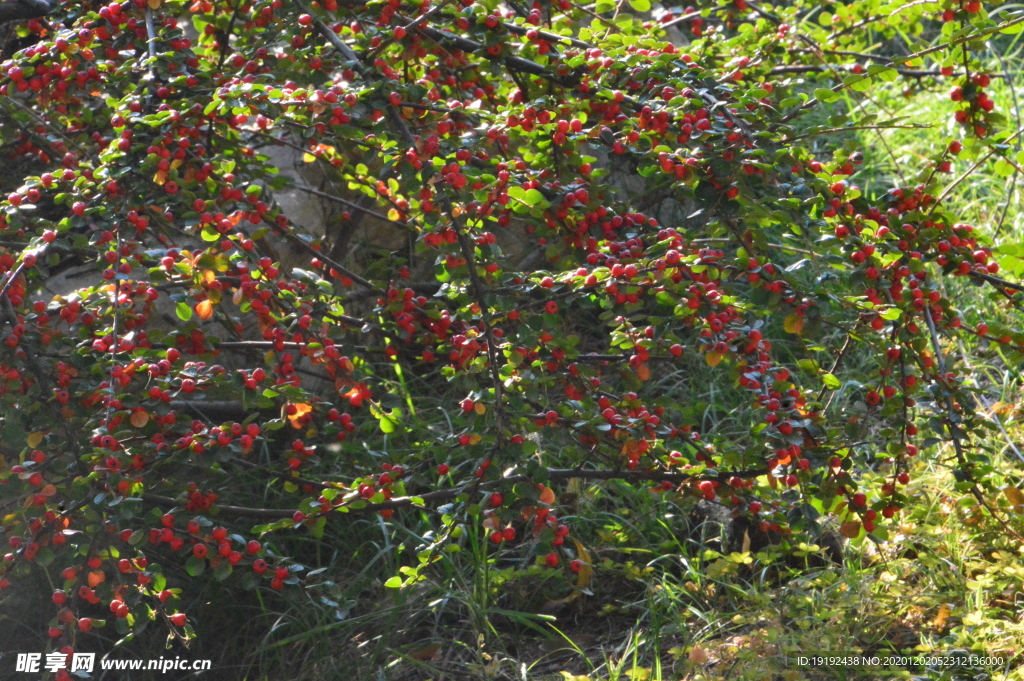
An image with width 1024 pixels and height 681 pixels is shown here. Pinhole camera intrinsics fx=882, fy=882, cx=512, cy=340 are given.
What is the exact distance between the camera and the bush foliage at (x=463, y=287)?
1.79 m

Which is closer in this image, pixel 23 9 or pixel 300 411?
pixel 300 411

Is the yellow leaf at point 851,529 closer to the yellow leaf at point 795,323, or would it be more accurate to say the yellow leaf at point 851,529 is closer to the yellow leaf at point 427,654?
the yellow leaf at point 795,323

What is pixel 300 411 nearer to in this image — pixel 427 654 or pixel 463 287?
pixel 463 287

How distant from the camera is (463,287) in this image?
76.0 inches

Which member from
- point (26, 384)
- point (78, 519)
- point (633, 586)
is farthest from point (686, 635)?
point (26, 384)

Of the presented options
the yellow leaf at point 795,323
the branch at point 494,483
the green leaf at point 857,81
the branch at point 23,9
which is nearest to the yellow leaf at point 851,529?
the branch at point 494,483

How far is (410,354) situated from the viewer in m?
3.05

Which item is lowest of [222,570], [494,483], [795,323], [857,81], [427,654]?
[427,654]

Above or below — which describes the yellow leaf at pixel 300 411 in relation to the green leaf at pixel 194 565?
above

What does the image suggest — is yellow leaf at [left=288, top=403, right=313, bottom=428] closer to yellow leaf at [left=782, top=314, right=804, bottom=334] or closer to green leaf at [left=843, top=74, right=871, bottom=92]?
yellow leaf at [left=782, top=314, right=804, bottom=334]

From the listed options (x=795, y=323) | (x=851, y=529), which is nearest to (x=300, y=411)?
(x=795, y=323)

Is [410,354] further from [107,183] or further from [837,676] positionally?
[837,676]

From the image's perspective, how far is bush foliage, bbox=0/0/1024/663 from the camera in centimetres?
179

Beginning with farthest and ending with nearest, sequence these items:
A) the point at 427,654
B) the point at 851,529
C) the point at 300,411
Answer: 1. the point at 427,654
2. the point at 300,411
3. the point at 851,529
